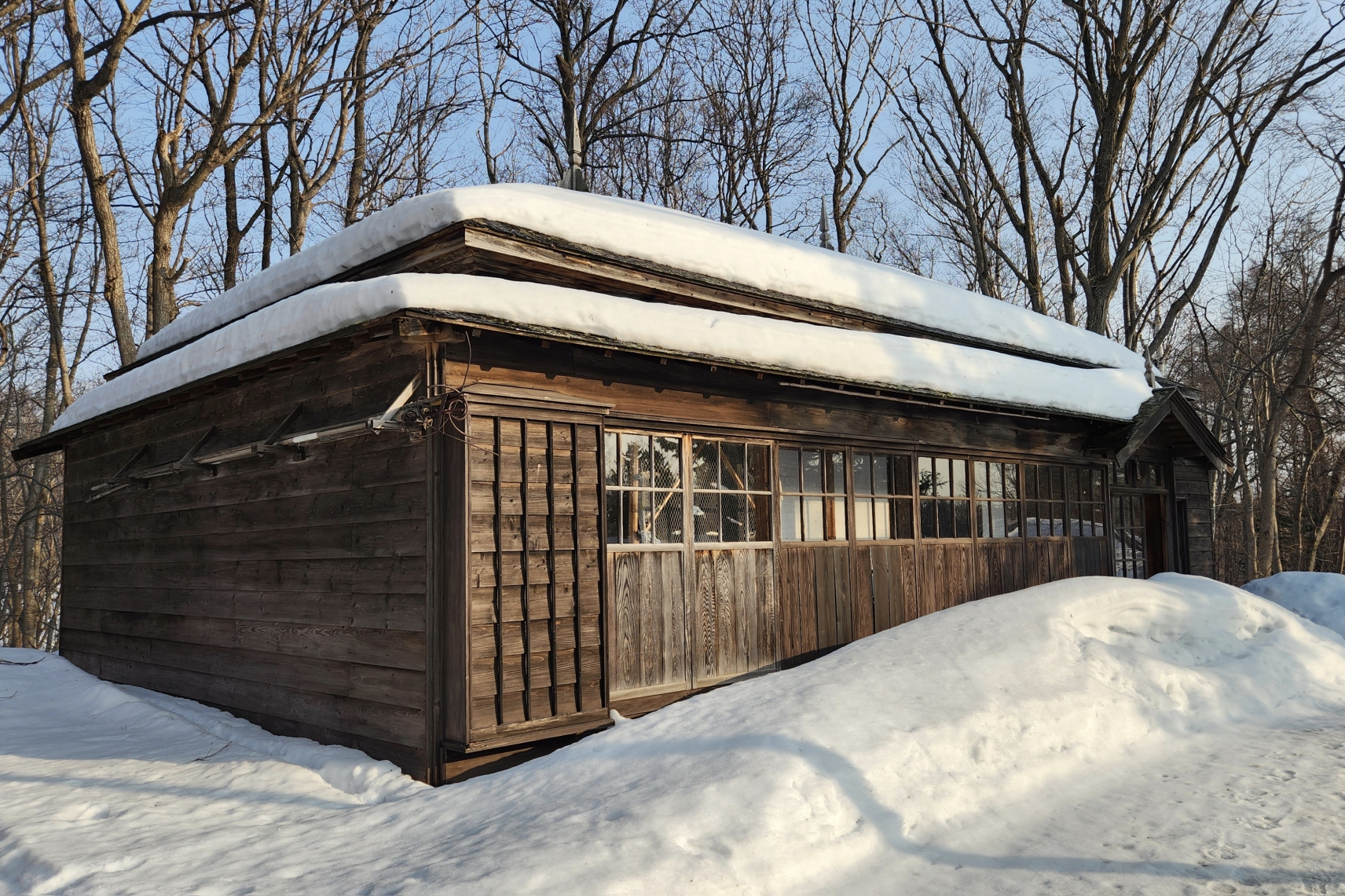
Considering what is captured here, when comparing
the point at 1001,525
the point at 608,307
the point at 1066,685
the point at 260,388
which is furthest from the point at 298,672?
the point at 1001,525

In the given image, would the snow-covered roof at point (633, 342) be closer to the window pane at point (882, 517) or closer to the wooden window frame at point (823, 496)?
the wooden window frame at point (823, 496)

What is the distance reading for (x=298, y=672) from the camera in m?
7.34

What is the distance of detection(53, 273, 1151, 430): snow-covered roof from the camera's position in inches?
239

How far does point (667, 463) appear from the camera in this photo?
7.56 metres

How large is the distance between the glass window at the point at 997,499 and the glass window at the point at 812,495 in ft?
7.55

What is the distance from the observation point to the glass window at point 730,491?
777cm

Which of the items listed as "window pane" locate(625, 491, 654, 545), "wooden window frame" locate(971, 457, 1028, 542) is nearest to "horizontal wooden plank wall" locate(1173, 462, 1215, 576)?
"wooden window frame" locate(971, 457, 1028, 542)

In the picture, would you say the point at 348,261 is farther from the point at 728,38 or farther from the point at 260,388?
the point at 728,38

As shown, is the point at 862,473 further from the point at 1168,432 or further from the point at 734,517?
the point at 1168,432

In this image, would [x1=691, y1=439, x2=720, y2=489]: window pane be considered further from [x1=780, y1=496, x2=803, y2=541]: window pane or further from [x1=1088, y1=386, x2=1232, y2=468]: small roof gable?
[x1=1088, y1=386, x2=1232, y2=468]: small roof gable

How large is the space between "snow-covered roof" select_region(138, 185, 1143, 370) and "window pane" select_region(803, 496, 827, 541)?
84.4 inches

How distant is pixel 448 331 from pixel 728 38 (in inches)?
808

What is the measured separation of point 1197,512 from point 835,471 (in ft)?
26.8

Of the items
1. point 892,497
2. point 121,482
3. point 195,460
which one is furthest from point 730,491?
point 121,482
